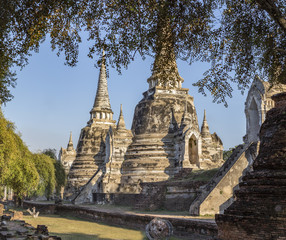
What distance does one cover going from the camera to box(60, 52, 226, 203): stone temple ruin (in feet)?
77.3

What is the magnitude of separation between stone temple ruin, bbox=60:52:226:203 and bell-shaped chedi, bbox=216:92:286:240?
49.2 ft

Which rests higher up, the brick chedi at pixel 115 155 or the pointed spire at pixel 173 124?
the pointed spire at pixel 173 124

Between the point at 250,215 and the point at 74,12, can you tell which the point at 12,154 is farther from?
the point at 250,215

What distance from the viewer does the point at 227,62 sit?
8.45 metres

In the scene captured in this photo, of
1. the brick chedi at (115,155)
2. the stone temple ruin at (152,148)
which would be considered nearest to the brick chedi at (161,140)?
the stone temple ruin at (152,148)

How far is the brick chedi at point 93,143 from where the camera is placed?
30844 mm

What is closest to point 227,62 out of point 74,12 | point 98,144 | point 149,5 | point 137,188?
point 149,5

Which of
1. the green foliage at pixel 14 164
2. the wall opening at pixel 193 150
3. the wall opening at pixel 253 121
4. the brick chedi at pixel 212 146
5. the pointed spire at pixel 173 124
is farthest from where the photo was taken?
the pointed spire at pixel 173 124

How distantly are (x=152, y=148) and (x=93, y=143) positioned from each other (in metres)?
10.1

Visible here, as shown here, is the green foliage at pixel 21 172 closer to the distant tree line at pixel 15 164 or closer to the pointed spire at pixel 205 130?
the distant tree line at pixel 15 164

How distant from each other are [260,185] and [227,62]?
3391 mm

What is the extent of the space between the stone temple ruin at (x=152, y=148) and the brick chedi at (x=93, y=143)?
106 mm

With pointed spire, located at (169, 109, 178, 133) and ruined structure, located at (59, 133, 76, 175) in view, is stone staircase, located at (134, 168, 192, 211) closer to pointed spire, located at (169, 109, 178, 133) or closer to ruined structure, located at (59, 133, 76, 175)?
pointed spire, located at (169, 109, 178, 133)

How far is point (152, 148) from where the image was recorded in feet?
80.6
